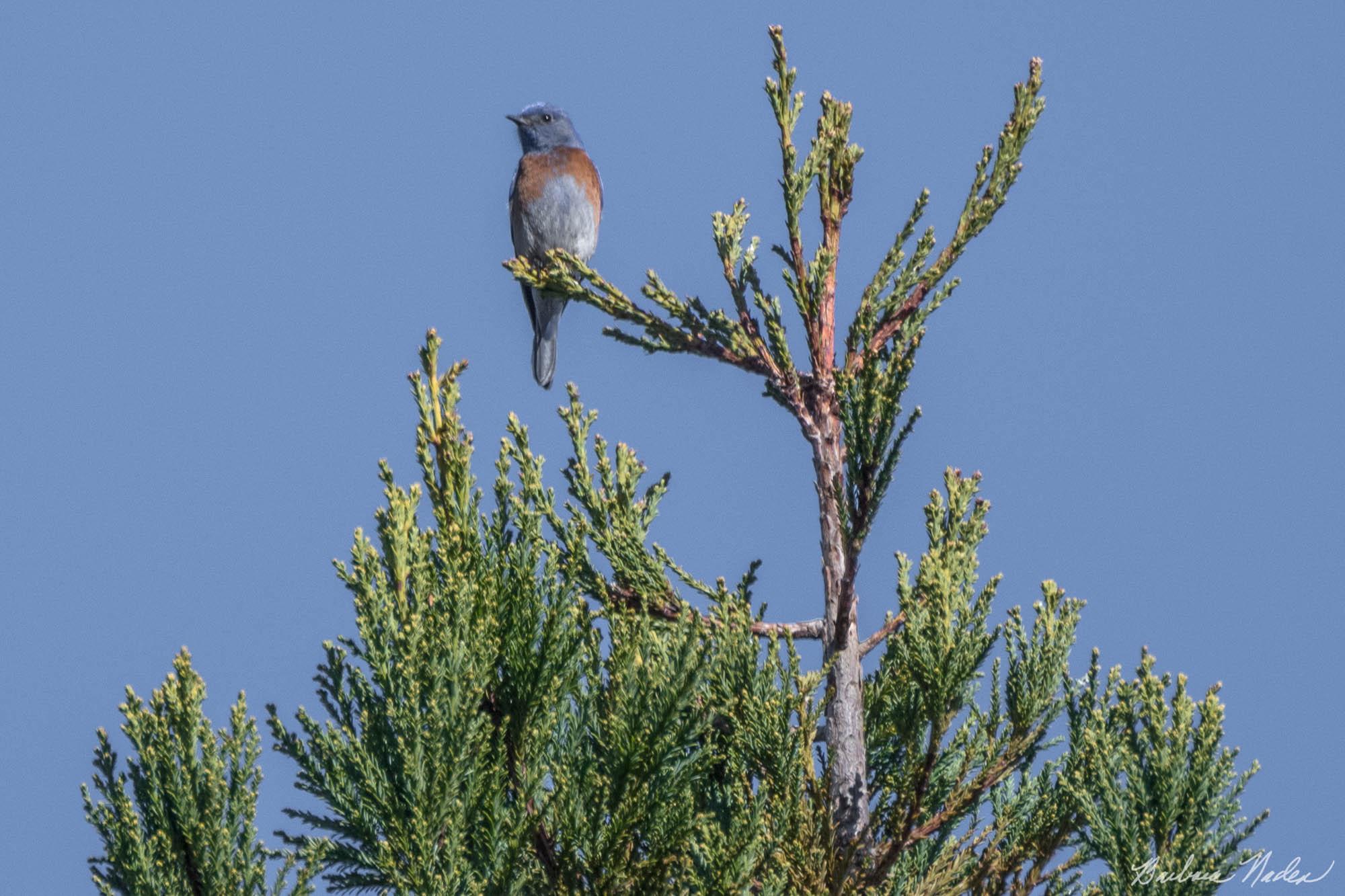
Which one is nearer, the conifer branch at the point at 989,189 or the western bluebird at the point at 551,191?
the conifer branch at the point at 989,189

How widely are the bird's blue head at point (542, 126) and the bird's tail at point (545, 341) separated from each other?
109cm

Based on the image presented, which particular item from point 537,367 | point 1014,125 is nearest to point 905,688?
point 1014,125

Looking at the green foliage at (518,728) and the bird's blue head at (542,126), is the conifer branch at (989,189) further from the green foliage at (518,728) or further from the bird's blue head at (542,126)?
the bird's blue head at (542,126)

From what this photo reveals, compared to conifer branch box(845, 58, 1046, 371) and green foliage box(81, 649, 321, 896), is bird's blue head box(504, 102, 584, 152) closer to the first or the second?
conifer branch box(845, 58, 1046, 371)

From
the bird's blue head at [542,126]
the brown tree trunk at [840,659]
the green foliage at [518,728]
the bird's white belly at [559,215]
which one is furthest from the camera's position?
the bird's blue head at [542,126]

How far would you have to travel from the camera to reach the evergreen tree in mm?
3615

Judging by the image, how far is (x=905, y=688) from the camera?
439cm

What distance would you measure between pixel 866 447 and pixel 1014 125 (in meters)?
1.36

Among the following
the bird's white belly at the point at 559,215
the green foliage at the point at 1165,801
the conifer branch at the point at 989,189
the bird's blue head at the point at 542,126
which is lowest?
the green foliage at the point at 1165,801

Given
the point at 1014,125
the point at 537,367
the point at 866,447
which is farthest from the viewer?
the point at 537,367

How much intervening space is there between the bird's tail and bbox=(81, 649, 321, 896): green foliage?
6882 millimetres

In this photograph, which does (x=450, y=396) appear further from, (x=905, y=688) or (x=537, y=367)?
(x=537, y=367)

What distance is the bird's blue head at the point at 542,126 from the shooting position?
1027cm

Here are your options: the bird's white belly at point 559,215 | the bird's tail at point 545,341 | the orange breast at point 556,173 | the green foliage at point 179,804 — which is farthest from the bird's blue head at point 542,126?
the green foliage at point 179,804
